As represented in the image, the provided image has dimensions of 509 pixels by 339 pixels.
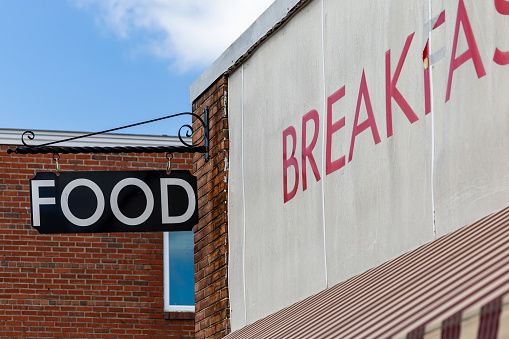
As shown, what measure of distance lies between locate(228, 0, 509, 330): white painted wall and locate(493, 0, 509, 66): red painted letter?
0.04 meters

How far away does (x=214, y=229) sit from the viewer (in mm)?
9352

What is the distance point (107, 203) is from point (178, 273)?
264 inches

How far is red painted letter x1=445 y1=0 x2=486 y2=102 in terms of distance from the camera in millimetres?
5539

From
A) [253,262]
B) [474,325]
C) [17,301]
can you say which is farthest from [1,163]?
[474,325]

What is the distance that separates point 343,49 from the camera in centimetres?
724

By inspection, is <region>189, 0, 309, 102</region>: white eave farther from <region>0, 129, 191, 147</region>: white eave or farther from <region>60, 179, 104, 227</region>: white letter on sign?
<region>0, 129, 191, 147</region>: white eave

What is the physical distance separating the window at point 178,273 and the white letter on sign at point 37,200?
6.63 m

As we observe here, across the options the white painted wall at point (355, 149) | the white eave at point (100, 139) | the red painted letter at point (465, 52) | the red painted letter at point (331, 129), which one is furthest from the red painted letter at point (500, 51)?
the white eave at point (100, 139)

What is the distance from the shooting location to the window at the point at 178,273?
15.3 m

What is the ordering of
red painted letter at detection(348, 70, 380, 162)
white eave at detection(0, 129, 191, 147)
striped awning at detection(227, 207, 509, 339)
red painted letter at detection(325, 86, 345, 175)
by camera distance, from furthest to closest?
white eave at detection(0, 129, 191, 147) → red painted letter at detection(325, 86, 345, 175) → red painted letter at detection(348, 70, 380, 162) → striped awning at detection(227, 207, 509, 339)

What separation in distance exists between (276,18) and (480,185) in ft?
11.3

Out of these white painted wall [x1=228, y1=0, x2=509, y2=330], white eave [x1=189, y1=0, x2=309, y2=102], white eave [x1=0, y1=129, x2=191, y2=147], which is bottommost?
white painted wall [x1=228, y1=0, x2=509, y2=330]

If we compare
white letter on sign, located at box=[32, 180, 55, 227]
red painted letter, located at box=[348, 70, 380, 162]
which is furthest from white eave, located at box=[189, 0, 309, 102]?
white letter on sign, located at box=[32, 180, 55, 227]

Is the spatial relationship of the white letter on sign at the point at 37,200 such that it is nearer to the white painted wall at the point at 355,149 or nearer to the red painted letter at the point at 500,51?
the white painted wall at the point at 355,149
